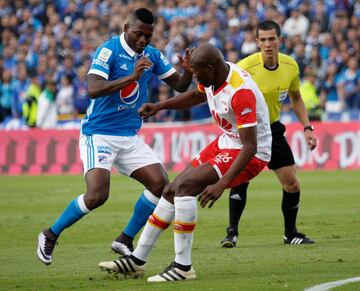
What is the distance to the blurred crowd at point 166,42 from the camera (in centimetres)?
2588

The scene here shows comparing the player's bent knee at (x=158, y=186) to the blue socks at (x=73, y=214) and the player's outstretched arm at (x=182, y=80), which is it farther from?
the player's outstretched arm at (x=182, y=80)

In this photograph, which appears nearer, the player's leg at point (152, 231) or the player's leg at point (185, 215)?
the player's leg at point (185, 215)

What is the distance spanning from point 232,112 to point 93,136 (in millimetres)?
1993

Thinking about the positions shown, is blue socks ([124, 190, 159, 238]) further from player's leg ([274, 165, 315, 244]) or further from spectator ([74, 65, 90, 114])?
spectator ([74, 65, 90, 114])

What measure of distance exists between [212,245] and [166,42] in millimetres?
17086

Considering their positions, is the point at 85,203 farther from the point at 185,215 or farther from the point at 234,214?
the point at 234,214

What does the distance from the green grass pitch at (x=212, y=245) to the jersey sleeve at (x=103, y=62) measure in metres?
2.02

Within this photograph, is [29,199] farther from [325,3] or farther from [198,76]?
[325,3]

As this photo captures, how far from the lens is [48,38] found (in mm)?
30141

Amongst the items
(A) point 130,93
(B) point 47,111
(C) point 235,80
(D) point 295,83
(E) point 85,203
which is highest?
(C) point 235,80

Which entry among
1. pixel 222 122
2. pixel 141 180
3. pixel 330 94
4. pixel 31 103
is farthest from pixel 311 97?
pixel 222 122

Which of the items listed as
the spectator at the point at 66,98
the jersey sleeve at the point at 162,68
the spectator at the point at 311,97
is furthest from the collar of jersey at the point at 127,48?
the spectator at the point at 66,98

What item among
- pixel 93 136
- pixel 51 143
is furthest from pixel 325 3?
pixel 93 136

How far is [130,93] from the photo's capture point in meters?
10.4
